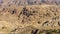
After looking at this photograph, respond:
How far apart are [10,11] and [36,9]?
22170 millimetres

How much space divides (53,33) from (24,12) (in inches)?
3059

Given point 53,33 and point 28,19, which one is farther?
point 28,19

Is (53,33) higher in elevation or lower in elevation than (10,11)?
higher

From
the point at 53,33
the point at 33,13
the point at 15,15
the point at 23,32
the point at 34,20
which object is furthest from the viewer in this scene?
the point at 15,15

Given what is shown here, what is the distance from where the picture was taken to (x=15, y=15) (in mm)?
139750

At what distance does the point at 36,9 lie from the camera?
12800 cm

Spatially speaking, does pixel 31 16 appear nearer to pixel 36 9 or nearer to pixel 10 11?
pixel 36 9

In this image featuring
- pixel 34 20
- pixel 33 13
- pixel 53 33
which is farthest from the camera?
pixel 33 13

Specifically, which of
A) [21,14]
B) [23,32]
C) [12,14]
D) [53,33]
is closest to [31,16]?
[21,14]

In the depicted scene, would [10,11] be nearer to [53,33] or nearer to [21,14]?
[21,14]

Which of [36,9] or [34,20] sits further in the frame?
[36,9]

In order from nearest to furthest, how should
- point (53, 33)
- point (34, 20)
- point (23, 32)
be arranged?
point (53, 33)
point (23, 32)
point (34, 20)

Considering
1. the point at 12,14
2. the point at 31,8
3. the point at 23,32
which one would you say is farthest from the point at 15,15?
the point at 23,32

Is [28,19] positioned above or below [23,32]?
below
